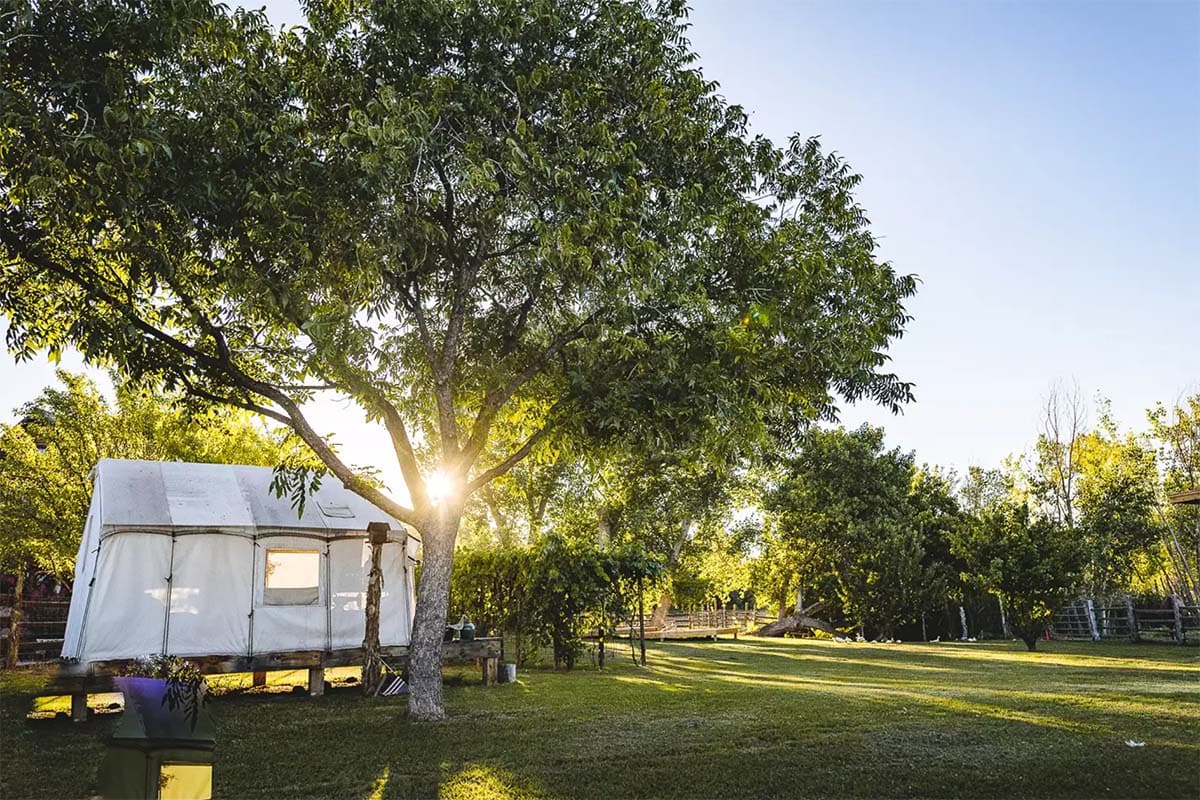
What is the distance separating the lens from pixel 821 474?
31.2 metres

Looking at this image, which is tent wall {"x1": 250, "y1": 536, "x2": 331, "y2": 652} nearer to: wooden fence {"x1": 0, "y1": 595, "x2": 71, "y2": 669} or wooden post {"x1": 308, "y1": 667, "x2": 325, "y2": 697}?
wooden post {"x1": 308, "y1": 667, "x2": 325, "y2": 697}

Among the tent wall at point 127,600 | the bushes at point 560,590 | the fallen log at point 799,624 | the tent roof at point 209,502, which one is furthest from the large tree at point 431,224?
the fallen log at point 799,624

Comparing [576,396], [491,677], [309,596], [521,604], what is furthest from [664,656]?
[576,396]

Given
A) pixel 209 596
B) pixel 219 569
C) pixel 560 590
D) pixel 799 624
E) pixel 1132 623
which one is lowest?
pixel 799 624

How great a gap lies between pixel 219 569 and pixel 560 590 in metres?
6.08

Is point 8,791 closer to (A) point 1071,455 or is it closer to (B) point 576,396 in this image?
(B) point 576,396

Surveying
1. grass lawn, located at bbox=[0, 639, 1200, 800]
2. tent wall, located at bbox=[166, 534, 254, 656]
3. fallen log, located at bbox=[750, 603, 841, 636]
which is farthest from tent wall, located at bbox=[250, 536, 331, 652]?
fallen log, located at bbox=[750, 603, 841, 636]

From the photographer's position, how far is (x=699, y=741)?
770 cm

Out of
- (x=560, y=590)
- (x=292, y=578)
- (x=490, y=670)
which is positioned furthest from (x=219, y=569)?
(x=560, y=590)

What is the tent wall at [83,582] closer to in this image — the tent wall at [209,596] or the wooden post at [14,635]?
the tent wall at [209,596]

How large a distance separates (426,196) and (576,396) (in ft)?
10.4

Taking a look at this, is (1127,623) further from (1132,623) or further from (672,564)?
(672,564)

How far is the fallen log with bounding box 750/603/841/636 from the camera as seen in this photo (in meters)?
32.3

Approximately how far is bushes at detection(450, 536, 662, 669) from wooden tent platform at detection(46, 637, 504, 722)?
2.01 meters
